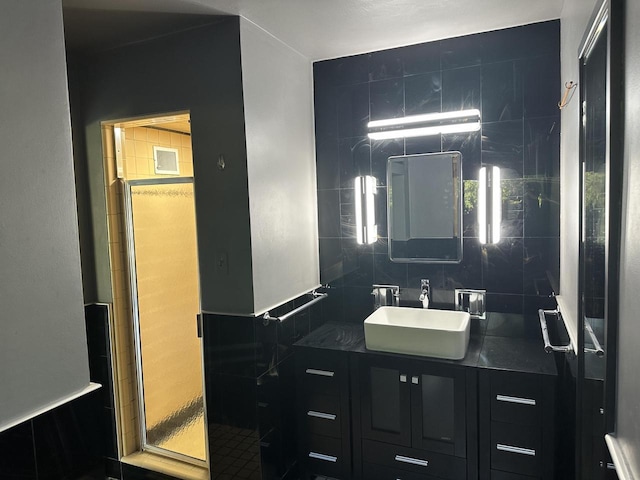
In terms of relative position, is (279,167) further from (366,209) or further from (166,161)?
(166,161)

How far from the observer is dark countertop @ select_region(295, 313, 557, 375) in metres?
2.30

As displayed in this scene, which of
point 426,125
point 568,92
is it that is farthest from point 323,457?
point 568,92

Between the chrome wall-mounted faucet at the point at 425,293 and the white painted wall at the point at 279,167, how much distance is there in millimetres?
730

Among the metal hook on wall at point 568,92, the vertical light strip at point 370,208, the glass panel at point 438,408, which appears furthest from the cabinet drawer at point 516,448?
the metal hook on wall at point 568,92

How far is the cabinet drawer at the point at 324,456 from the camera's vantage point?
2594 mm

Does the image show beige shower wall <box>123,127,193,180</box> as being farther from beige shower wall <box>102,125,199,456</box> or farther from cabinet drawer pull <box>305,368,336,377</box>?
cabinet drawer pull <box>305,368,336,377</box>

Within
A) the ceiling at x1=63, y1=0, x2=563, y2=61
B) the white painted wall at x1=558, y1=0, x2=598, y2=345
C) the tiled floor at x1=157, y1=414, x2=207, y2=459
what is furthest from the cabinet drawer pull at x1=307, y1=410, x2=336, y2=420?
the ceiling at x1=63, y1=0, x2=563, y2=61

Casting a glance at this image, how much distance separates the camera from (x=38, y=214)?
1.54m

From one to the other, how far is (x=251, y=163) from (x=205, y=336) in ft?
3.24

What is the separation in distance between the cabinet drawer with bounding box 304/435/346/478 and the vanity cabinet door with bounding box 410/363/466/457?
464 mm

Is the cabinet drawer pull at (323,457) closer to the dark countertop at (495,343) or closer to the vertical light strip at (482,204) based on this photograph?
the dark countertop at (495,343)

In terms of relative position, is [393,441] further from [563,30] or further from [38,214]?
[563,30]

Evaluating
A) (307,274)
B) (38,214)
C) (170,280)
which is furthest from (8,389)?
(307,274)

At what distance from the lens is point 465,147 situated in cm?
272
